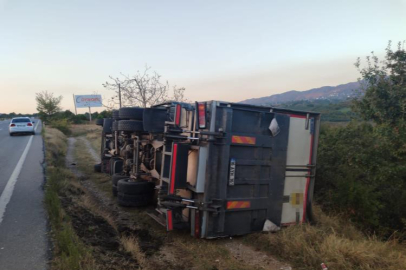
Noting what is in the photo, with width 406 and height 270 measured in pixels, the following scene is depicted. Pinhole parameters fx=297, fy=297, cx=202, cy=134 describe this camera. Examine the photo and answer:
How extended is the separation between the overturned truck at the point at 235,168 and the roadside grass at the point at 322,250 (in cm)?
42

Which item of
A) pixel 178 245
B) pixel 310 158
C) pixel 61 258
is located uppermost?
pixel 310 158

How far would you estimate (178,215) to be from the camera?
197 inches

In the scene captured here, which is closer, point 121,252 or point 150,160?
point 121,252

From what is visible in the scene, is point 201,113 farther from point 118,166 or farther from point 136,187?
point 118,166

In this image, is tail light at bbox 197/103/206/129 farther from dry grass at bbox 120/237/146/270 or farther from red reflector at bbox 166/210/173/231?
dry grass at bbox 120/237/146/270

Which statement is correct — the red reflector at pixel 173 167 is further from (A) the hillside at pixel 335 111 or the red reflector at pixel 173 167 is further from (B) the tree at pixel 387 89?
(B) the tree at pixel 387 89

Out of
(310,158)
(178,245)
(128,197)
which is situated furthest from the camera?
(128,197)

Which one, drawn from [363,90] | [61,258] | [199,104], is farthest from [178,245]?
[363,90]

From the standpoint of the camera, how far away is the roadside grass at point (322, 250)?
12.4 feet

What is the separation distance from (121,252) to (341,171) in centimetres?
606

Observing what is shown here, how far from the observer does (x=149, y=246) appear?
4.66m

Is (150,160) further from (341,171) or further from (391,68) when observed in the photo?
(391,68)

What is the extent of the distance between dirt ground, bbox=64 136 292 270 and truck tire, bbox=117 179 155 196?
454mm

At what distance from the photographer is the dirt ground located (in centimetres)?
397
